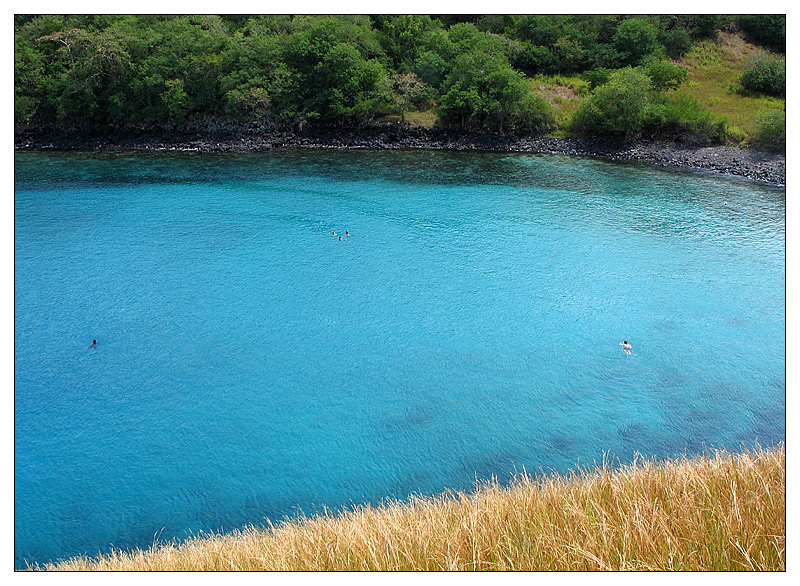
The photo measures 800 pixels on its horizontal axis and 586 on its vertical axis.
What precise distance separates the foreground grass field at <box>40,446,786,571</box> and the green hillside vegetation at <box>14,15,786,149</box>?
3572 centimetres

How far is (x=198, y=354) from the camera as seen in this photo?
1608 cm

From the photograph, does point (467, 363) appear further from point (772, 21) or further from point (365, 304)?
point (772, 21)

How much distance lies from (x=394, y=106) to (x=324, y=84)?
5464 mm

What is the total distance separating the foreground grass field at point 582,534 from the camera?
5.12m

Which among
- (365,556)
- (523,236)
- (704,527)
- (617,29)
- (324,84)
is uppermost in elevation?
(617,29)

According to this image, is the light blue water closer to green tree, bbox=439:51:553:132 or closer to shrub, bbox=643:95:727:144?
shrub, bbox=643:95:727:144

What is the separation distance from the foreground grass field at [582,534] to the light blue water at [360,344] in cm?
512

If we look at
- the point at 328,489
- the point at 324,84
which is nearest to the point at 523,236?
the point at 328,489

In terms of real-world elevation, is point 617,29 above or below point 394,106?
above

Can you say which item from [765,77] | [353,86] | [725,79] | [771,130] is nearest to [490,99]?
[353,86]

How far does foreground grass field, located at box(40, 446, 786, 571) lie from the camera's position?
5.12m

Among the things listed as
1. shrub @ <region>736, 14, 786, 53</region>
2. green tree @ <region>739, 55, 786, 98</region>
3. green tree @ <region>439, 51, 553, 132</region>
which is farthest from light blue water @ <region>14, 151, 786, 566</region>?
shrub @ <region>736, 14, 786, 53</region>

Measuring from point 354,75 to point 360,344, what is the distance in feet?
101

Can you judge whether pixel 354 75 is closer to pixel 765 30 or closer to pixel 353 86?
pixel 353 86
